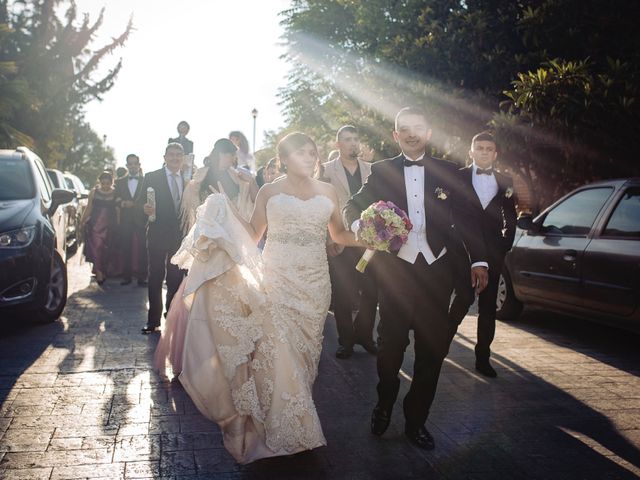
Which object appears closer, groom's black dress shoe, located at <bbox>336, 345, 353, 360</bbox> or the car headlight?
groom's black dress shoe, located at <bbox>336, 345, 353, 360</bbox>

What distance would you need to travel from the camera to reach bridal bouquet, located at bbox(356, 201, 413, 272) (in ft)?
14.0

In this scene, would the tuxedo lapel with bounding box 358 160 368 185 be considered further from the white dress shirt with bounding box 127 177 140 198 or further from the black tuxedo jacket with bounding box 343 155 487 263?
the white dress shirt with bounding box 127 177 140 198

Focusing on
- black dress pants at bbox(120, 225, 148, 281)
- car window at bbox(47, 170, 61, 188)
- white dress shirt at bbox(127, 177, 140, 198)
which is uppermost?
white dress shirt at bbox(127, 177, 140, 198)

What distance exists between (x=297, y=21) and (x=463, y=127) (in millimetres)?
20362

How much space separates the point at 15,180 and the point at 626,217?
24.0 feet

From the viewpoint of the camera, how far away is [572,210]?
8.36m

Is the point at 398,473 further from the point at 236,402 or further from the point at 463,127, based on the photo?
the point at 463,127

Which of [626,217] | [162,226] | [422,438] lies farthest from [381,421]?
[162,226]

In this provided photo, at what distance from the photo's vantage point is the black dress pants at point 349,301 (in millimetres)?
7113

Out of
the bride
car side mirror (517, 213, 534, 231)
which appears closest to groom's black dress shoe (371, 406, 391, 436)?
the bride

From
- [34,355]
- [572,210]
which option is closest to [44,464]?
[34,355]

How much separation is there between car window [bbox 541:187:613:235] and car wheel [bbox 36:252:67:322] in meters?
6.08

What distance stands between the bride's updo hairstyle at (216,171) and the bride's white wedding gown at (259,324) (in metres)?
2.54

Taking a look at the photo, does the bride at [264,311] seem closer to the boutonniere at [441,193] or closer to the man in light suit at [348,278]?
the boutonniere at [441,193]
